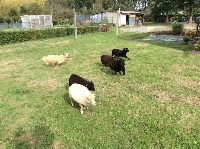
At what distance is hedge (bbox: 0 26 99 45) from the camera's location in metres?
22.2

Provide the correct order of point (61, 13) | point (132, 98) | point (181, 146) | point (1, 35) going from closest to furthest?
point (181, 146), point (132, 98), point (1, 35), point (61, 13)

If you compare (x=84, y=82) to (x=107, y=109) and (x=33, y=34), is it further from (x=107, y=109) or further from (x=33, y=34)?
(x=33, y=34)

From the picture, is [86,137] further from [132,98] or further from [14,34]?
[14,34]

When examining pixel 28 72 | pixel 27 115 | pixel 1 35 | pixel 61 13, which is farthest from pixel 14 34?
pixel 61 13

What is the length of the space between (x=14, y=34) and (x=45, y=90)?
16.8 m

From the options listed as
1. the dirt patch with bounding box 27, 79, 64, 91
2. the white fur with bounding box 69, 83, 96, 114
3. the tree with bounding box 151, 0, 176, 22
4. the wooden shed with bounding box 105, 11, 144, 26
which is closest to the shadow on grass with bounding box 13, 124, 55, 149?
the white fur with bounding box 69, 83, 96, 114

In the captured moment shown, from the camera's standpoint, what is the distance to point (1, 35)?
21.7 m

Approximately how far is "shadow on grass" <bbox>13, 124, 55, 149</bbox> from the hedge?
18.8 m

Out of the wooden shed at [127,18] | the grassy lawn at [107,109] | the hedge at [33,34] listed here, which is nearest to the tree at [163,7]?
the wooden shed at [127,18]

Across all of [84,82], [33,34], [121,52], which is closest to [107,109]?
[84,82]

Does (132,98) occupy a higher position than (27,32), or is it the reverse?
(27,32)

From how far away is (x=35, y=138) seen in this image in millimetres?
5215

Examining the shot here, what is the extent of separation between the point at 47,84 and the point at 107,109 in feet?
11.2

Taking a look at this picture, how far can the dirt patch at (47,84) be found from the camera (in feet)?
28.2
